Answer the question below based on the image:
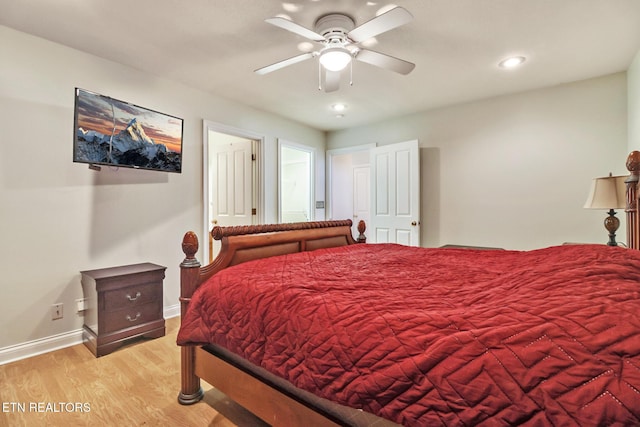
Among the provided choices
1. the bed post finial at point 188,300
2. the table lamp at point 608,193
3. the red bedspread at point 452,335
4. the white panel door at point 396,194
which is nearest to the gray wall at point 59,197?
the bed post finial at point 188,300

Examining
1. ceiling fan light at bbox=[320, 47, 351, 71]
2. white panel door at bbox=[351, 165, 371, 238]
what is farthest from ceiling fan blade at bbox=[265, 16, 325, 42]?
white panel door at bbox=[351, 165, 371, 238]

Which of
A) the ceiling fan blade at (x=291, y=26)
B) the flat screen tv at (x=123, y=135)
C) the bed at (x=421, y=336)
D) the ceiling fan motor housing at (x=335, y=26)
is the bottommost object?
the bed at (x=421, y=336)

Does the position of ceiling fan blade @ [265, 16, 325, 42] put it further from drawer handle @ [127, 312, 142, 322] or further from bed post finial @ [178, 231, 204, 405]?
drawer handle @ [127, 312, 142, 322]

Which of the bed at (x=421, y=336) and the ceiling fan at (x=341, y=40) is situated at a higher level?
the ceiling fan at (x=341, y=40)

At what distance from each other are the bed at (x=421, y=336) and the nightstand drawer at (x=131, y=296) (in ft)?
3.62

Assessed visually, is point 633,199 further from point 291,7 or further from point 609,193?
point 291,7

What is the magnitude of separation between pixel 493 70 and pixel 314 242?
2356 millimetres

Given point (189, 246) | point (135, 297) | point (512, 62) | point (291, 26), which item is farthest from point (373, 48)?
point (135, 297)

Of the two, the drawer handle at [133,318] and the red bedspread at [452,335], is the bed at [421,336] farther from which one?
the drawer handle at [133,318]

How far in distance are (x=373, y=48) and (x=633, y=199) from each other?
79.9 inches

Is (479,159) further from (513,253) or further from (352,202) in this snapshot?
(352,202)

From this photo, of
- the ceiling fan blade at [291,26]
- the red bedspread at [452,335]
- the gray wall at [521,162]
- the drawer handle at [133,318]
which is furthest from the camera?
the gray wall at [521,162]

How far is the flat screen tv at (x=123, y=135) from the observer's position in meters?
2.31

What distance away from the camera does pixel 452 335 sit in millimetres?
836
